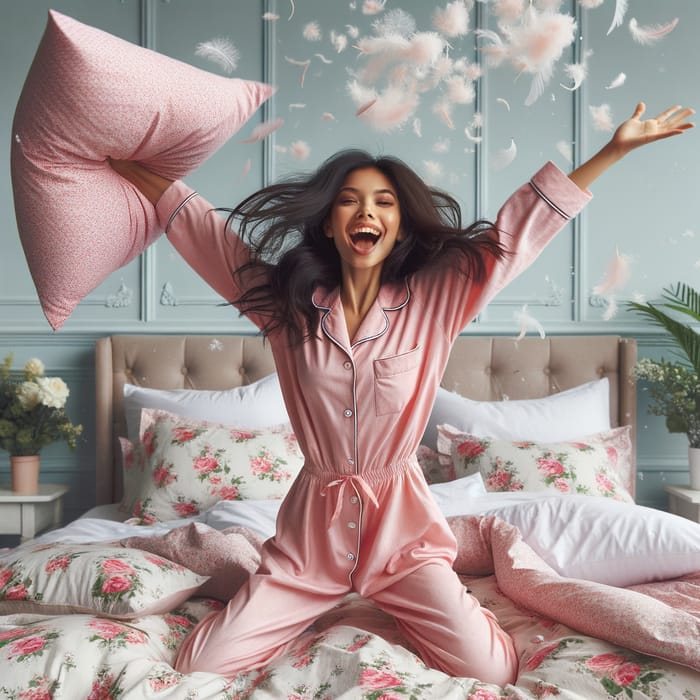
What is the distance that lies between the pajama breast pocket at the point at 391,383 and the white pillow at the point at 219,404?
4.17 ft

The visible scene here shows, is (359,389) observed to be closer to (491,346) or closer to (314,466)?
(314,466)

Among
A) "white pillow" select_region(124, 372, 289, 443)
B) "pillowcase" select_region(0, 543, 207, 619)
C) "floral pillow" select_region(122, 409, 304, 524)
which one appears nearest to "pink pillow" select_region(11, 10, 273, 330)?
"pillowcase" select_region(0, 543, 207, 619)

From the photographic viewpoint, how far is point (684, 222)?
9.64 ft

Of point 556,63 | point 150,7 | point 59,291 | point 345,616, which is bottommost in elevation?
point 345,616

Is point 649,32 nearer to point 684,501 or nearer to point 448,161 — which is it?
point 448,161

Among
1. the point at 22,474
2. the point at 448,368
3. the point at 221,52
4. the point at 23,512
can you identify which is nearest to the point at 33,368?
the point at 22,474

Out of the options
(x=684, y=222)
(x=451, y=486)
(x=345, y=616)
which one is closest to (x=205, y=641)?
(x=345, y=616)

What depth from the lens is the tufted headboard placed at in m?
2.87

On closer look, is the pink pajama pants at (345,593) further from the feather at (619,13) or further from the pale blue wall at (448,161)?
the feather at (619,13)

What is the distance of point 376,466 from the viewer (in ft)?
4.81

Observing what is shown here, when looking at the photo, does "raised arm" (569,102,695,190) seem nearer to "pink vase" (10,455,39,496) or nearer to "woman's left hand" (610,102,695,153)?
"woman's left hand" (610,102,695,153)

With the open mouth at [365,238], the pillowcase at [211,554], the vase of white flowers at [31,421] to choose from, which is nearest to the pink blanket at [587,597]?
A: the pillowcase at [211,554]

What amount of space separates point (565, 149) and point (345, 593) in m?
2.03

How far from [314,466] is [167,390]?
1.49 metres
